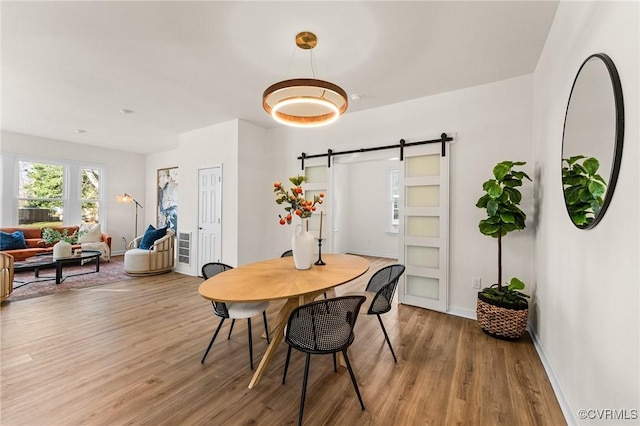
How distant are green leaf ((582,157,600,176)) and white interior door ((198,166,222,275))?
4.65 metres

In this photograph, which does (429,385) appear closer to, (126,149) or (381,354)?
(381,354)

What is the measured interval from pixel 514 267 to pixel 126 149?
877 centimetres

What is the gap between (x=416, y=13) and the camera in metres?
2.03

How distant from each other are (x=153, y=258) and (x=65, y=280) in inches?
52.8

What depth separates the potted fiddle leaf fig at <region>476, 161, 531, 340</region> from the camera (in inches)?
100

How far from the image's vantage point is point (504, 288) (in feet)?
9.12

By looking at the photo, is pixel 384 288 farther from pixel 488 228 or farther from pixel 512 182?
pixel 512 182

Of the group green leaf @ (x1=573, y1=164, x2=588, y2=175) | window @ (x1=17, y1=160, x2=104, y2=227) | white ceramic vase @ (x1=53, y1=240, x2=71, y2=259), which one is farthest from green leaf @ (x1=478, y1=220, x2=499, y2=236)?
window @ (x1=17, y1=160, x2=104, y2=227)

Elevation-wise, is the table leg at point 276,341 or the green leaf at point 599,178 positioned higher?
the green leaf at point 599,178

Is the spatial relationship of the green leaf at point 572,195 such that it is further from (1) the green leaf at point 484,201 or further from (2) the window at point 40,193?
(2) the window at point 40,193

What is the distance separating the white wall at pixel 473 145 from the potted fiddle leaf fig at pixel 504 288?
376mm

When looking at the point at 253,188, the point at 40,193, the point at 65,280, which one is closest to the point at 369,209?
the point at 253,188

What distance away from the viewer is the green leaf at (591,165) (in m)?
1.32

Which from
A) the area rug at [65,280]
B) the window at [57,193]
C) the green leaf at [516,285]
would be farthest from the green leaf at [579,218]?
the window at [57,193]
